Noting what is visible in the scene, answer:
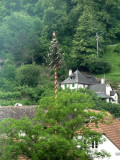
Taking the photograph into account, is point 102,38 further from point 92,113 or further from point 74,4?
point 92,113

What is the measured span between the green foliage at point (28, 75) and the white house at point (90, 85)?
4.23m

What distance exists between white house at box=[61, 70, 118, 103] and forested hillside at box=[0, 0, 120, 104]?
114 inches

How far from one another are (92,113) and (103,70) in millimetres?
48763

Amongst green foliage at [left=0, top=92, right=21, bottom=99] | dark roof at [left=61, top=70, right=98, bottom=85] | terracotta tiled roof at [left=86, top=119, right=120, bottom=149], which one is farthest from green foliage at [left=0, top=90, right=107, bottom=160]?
dark roof at [left=61, top=70, right=98, bottom=85]

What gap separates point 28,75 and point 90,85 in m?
9.22

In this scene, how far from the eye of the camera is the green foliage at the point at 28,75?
7281 cm

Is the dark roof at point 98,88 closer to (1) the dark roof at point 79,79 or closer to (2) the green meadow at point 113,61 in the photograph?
(1) the dark roof at point 79,79

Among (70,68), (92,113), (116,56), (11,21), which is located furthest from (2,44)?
(92,113)

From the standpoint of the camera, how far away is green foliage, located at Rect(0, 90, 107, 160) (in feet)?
104

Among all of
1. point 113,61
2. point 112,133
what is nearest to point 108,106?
point 113,61

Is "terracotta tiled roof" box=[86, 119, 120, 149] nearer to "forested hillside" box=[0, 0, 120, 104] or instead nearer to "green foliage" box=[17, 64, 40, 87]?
"forested hillside" box=[0, 0, 120, 104]

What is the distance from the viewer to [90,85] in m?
76.0

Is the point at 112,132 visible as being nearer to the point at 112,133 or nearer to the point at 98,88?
the point at 112,133

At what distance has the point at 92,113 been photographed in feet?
110
